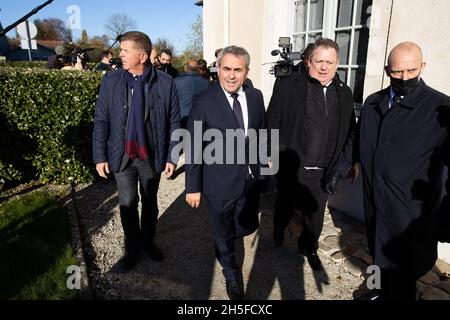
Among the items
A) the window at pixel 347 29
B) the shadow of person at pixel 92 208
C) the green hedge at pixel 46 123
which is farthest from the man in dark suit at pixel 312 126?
the green hedge at pixel 46 123

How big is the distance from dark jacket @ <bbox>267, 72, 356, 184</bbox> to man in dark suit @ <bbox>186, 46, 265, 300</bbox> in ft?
1.29

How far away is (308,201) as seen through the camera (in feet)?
11.6

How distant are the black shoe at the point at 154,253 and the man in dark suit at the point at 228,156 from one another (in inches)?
35.6

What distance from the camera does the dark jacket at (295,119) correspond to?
333 cm

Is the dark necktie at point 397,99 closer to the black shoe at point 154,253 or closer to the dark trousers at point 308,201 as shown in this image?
the dark trousers at point 308,201

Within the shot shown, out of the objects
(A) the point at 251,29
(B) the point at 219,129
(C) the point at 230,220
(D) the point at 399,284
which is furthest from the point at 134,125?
(A) the point at 251,29

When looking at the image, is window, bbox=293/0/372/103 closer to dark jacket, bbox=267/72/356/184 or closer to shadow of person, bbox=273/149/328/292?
dark jacket, bbox=267/72/356/184

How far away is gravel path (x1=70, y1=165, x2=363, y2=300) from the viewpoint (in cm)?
325

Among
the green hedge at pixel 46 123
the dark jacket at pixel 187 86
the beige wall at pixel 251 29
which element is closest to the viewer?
the green hedge at pixel 46 123

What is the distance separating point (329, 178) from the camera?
11.0 feet

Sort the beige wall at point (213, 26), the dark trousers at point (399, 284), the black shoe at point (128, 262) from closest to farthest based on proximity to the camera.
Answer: the dark trousers at point (399, 284)
the black shoe at point (128, 262)
the beige wall at point (213, 26)

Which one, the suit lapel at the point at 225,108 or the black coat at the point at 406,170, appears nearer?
the black coat at the point at 406,170

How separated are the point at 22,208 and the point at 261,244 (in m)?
3.26
